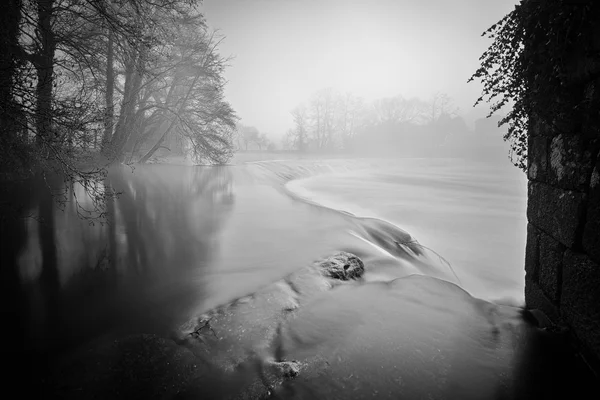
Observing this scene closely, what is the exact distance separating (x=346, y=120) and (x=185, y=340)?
2435 inches

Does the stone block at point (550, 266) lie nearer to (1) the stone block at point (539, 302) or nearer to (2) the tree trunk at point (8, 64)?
(1) the stone block at point (539, 302)

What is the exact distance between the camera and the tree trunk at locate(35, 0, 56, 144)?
3785 mm

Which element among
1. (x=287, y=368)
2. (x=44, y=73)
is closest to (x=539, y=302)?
(x=287, y=368)

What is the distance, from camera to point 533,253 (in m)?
3.52

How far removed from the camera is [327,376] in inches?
101

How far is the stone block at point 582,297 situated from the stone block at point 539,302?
26cm

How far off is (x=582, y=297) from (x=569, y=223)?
25.9 inches

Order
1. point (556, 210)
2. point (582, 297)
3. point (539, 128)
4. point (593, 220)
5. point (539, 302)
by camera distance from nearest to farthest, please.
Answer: point (593, 220) → point (582, 297) → point (556, 210) → point (539, 128) → point (539, 302)

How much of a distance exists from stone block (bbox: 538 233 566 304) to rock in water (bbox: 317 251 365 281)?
7.78ft

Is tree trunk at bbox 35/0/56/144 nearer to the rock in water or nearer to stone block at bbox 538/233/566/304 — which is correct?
the rock in water

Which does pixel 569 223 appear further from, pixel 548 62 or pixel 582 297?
pixel 548 62

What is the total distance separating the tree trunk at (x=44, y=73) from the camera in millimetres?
3785

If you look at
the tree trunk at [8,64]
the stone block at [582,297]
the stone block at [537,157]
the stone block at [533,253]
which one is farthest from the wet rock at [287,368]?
the tree trunk at [8,64]

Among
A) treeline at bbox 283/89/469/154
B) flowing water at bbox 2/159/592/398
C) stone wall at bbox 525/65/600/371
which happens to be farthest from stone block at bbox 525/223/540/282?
treeline at bbox 283/89/469/154
